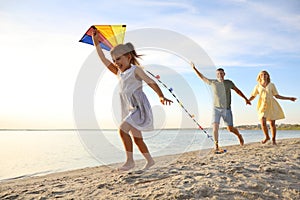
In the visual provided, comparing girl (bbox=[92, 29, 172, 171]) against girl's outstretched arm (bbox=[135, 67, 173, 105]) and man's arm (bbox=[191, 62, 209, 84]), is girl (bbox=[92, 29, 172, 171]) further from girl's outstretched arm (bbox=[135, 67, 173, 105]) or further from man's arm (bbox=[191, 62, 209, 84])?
man's arm (bbox=[191, 62, 209, 84])

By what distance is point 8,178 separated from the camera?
6953 millimetres

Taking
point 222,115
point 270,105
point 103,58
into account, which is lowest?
point 222,115

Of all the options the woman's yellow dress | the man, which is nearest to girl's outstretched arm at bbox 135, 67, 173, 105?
the man

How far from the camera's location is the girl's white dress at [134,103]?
4566mm

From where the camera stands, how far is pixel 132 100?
4645mm

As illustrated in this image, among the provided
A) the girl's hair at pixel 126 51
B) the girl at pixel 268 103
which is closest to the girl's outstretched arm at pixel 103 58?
the girl's hair at pixel 126 51

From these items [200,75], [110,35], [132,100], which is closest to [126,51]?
[110,35]

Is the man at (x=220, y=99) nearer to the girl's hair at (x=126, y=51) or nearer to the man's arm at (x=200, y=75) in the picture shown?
the man's arm at (x=200, y=75)

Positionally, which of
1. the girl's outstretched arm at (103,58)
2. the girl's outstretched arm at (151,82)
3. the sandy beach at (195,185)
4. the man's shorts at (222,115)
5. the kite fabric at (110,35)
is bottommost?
the sandy beach at (195,185)

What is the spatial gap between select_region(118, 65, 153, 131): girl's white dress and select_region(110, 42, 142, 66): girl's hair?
208 millimetres

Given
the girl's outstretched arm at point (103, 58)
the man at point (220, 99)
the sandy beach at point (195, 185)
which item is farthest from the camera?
the man at point (220, 99)

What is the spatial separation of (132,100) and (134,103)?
55mm

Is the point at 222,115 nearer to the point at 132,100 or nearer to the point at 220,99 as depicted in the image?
the point at 220,99

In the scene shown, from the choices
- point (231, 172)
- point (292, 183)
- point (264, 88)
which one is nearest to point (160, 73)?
point (231, 172)
